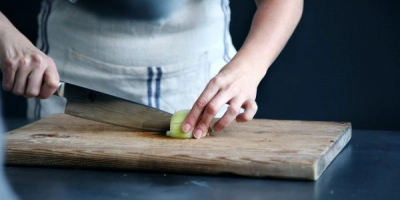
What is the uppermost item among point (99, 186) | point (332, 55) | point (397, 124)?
point (99, 186)

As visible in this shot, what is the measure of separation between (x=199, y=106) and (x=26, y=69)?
0.97 feet

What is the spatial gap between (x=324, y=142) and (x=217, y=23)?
0.46 metres

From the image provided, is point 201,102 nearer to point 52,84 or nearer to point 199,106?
point 199,106

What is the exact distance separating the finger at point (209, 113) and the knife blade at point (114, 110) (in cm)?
8

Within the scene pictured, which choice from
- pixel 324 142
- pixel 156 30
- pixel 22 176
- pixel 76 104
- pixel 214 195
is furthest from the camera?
pixel 156 30

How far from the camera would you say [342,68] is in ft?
6.98

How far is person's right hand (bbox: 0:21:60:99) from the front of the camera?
3.62ft

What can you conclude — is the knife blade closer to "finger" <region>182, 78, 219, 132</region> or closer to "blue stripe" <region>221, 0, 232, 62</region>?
"finger" <region>182, 78, 219, 132</region>

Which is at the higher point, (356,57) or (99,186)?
(99,186)

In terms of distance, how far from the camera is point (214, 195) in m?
0.83

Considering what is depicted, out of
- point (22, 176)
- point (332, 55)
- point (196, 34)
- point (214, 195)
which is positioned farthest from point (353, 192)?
point (332, 55)

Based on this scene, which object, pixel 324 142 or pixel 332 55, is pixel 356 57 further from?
pixel 324 142

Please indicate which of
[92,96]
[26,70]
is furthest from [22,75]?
[92,96]

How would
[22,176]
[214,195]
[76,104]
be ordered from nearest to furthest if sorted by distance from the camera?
[214,195] < [22,176] < [76,104]
